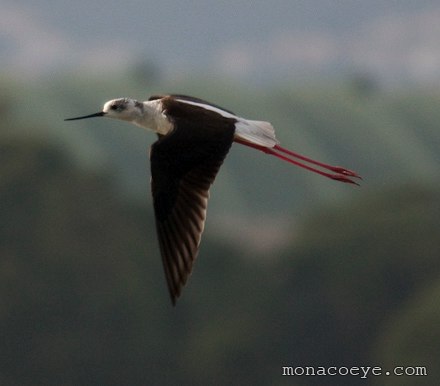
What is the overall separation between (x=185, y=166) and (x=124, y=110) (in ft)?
2.35

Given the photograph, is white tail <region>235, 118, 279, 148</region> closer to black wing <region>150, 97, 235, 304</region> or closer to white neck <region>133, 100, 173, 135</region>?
black wing <region>150, 97, 235, 304</region>

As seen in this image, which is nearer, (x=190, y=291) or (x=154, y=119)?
(x=154, y=119)

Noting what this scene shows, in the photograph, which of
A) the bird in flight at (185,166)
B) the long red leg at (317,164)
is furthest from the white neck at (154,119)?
the long red leg at (317,164)

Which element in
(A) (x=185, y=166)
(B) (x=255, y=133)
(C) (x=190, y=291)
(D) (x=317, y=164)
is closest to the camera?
(A) (x=185, y=166)

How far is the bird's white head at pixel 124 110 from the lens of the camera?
10203 millimetres

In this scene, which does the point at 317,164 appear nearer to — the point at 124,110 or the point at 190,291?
the point at 124,110

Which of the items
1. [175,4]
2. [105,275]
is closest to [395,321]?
[105,275]

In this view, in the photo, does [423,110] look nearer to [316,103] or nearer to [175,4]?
[316,103]

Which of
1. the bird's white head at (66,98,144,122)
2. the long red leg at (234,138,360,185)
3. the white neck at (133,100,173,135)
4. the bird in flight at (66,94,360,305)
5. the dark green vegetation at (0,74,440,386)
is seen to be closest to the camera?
the bird in flight at (66,94,360,305)

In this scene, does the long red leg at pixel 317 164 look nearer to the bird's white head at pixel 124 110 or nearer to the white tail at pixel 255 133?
the white tail at pixel 255 133

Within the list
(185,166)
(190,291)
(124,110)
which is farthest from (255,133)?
(190,291)

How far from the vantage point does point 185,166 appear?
385 inches

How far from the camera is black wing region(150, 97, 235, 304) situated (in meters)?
9.73

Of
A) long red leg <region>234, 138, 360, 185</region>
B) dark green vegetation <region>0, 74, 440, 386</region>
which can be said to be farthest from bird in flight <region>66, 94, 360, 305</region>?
dark green vegetation <region>0, 74, 440, 386</region>
